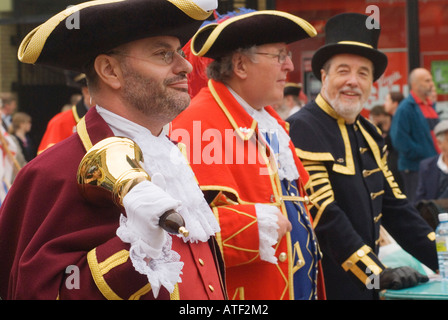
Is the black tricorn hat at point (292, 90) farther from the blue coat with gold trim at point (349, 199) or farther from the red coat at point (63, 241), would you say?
the red coat at point (63, 241)

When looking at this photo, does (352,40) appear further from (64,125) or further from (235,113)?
(64,125)

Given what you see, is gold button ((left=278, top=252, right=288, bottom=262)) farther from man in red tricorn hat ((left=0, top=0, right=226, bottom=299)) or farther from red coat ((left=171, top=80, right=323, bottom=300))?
man in red tricorn hat ((left=0, top=0, right=226, bottom=299))

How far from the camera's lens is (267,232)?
345 cm

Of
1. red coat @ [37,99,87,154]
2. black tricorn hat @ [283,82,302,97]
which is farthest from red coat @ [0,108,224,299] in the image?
black tricorn hat @ [283,82,302,97]

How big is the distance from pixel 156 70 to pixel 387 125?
25.8 feet

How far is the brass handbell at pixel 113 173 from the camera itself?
2.08 metres

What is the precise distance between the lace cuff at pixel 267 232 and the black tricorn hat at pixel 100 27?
1.08 metres

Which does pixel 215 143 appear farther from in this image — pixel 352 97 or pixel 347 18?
pixel 347 18

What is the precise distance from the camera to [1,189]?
254 inches

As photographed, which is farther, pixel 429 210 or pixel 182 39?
pixel 429 210

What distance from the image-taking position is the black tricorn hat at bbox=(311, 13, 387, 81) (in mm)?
4711

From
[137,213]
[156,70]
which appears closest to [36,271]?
[137,213]

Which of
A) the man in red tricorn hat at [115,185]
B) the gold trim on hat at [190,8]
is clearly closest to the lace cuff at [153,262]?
the man in red tricorn hat at [115,185]
